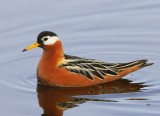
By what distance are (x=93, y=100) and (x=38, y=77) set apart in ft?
5.81

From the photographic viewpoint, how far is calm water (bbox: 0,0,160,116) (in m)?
14.9

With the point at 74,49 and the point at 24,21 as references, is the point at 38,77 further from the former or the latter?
the point at 24,21

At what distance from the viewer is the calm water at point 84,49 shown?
49.0ft

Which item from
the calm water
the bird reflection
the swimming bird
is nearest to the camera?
the calm water

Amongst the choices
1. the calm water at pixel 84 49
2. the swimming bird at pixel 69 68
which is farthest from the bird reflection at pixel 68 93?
the swimming bird at pixel 69 68

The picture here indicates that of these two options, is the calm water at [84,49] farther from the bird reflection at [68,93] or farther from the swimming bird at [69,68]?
the swimming bird at [69,68]

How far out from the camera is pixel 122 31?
18.9 m

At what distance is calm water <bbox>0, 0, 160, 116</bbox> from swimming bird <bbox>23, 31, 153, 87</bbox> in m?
0.21

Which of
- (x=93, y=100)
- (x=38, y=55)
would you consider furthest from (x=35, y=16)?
(x=93, y=100)

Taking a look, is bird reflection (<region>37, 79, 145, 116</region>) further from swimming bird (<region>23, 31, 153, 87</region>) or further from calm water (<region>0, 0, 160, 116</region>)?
swimming bird (<region>23, 31, 153, 87</region>)

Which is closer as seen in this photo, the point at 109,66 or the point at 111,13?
the point at 109,66

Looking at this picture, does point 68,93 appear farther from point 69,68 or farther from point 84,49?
point 84,49

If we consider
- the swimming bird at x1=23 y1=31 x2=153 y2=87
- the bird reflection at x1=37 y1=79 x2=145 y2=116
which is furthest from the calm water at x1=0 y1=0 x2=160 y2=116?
the swimming bird at x1=23 y1=31 x2=153 y2=87

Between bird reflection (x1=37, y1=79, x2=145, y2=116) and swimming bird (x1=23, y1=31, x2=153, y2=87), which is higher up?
swimming bird (x1=23, y1=31, x2=153, y2=87)
